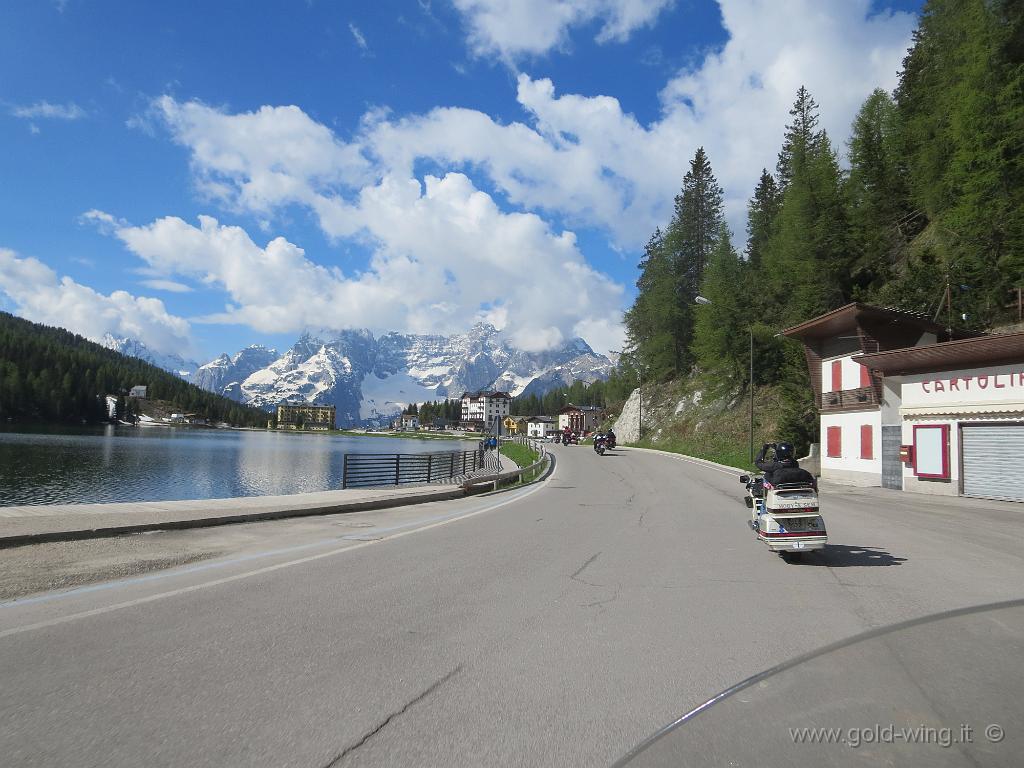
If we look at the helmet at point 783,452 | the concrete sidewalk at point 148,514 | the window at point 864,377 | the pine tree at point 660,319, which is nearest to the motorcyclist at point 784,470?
the helmet at point 783,452

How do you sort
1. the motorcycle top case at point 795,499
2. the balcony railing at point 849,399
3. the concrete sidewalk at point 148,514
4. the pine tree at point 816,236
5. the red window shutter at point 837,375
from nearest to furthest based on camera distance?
the motorcycle top case at point 795,499 → the concrete sidewalk at point 148,514 → the balcony railing at point 849,399 → the red window shutter at point 837,375 → the pine tree at point 816,236

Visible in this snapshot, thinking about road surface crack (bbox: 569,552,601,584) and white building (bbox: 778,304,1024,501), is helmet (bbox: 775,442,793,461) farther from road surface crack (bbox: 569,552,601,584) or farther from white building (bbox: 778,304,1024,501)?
white building (bbox: 778,304,1024,501)

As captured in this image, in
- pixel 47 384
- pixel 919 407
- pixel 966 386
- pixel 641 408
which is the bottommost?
pixel 919 407

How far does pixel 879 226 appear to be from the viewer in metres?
45.9

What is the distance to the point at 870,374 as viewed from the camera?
2805 centimetres

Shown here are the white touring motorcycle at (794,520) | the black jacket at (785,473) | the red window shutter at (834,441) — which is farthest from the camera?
the red window shutter at (834,441)

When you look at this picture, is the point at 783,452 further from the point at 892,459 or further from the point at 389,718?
the point at 892,459

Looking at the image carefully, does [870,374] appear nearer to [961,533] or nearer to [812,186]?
[961,533]

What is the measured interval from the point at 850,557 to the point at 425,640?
702 cm

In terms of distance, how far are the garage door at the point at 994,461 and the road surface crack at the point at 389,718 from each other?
23270 millimetres

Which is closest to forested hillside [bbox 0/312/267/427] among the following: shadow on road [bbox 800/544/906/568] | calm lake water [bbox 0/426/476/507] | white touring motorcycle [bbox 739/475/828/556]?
calm lake water [bbox 0/426/476/507]

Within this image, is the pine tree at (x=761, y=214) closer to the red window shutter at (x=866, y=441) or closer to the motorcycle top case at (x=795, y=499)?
the red window shutter at (x=866, y=441)

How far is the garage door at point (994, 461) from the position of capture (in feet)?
67.8

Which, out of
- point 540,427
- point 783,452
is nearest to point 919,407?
point 783,452
